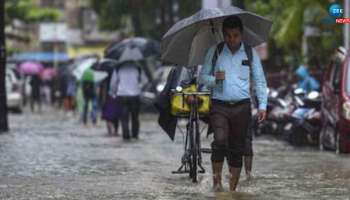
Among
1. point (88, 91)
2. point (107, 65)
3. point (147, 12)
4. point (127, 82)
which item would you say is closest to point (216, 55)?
point (127, 82)

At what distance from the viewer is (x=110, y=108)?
22844mm

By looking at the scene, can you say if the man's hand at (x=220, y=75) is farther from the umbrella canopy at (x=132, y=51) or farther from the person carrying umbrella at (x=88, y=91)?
the person carrying umbrella at (x=88, y=91)

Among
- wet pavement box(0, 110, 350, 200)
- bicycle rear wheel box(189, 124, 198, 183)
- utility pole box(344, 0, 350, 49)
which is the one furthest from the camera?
utility pole box(344, 0, 350, 49)

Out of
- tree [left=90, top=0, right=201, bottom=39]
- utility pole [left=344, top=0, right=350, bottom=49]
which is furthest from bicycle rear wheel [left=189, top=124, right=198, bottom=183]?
tree [left=90, top=0, right=201, bottom=39]

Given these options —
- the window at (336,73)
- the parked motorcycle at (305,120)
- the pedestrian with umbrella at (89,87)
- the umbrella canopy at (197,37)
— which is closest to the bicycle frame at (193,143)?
the umbrella canopy at (197,37)

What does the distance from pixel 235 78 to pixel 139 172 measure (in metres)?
3.03

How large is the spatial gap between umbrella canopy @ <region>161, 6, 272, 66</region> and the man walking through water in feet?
2.24

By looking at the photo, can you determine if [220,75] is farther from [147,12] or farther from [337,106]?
[147,12]

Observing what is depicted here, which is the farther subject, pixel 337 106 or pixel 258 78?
pixel 337 106

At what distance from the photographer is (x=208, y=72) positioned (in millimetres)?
11289

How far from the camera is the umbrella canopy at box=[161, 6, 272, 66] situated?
11984 millimetres

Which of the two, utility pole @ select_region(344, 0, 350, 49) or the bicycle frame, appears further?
utility pole @ select_region(344, 0, 350, 49)

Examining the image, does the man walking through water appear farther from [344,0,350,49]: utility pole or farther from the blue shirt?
[344,0,350,49]: utility pole

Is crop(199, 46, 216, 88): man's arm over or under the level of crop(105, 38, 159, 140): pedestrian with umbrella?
over
